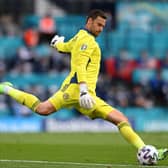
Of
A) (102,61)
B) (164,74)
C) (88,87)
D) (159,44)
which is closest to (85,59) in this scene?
(88,87)

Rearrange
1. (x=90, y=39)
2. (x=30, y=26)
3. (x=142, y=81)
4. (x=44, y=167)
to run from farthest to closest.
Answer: (x=30, y=26)
(x=142, y=81)
(x=90, y=39)
(x=44, y=167)

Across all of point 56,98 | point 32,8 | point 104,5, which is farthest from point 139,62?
point 56,98

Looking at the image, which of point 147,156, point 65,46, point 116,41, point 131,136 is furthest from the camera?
point 116,41

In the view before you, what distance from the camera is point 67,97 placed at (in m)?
12.5

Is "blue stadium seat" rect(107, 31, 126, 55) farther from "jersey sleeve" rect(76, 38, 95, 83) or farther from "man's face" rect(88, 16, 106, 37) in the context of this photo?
"jersey sleeve" rect(76, 38, 95, 83)

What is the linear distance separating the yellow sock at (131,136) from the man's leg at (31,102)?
1.16 meters

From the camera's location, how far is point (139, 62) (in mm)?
29922

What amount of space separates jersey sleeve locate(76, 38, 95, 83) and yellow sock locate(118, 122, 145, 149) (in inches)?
36.8

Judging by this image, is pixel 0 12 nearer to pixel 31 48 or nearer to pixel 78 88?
pixel 31 48

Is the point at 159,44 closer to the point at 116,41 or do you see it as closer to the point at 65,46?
the point at 116,41

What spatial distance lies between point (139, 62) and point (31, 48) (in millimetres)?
4074

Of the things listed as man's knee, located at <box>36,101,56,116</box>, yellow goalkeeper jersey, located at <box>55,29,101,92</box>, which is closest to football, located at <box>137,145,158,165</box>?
yellow goalkeeper jersey, located at <box>55,29,101,92</box>

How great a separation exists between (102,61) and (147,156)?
18050 mm

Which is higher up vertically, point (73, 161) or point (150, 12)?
point (150, 12)
